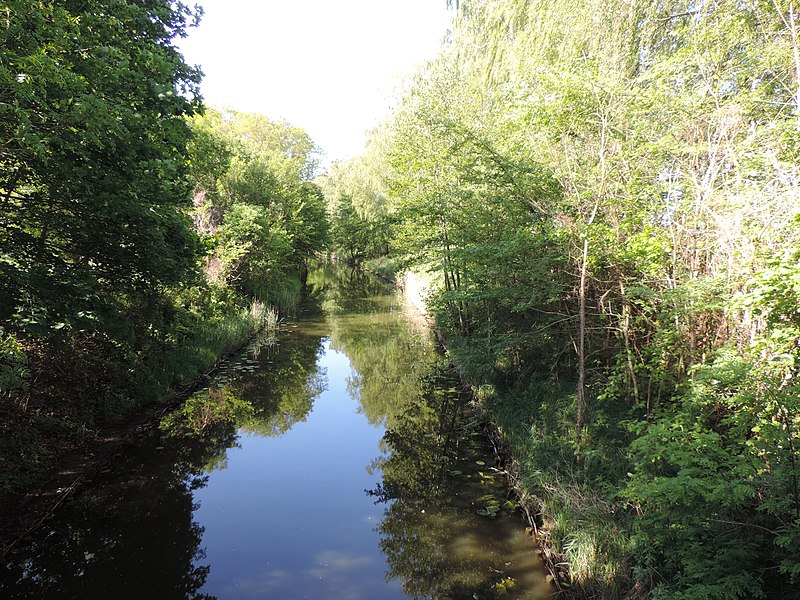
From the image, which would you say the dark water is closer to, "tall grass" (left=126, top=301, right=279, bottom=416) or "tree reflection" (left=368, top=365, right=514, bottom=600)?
"tree reflection" (left=368, top=365, right=514, bottom=600)

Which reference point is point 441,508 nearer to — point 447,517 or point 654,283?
point 447,517

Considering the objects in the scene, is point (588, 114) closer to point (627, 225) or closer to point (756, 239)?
point (627, 225)

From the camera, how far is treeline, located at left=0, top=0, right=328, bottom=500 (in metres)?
4.15

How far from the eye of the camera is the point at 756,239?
4016mm

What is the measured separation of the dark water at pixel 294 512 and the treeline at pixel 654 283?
99 cm

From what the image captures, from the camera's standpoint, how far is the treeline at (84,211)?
13.6 feet

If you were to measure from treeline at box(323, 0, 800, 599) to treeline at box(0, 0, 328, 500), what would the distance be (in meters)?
4.73

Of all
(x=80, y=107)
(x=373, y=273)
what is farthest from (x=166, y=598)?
(x=373, y=273)

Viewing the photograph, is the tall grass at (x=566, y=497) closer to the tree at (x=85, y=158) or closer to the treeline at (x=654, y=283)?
Answer: the treeline at (x=654, y=283)

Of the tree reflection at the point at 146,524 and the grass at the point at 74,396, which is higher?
the grass at the point at 74,396

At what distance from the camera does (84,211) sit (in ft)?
18.5

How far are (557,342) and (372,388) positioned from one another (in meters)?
5.68

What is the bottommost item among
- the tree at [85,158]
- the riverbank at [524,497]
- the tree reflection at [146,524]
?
the riverbank at [524,497]

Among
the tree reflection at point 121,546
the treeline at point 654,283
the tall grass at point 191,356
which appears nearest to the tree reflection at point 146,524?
the tree reflection at point 121,546
